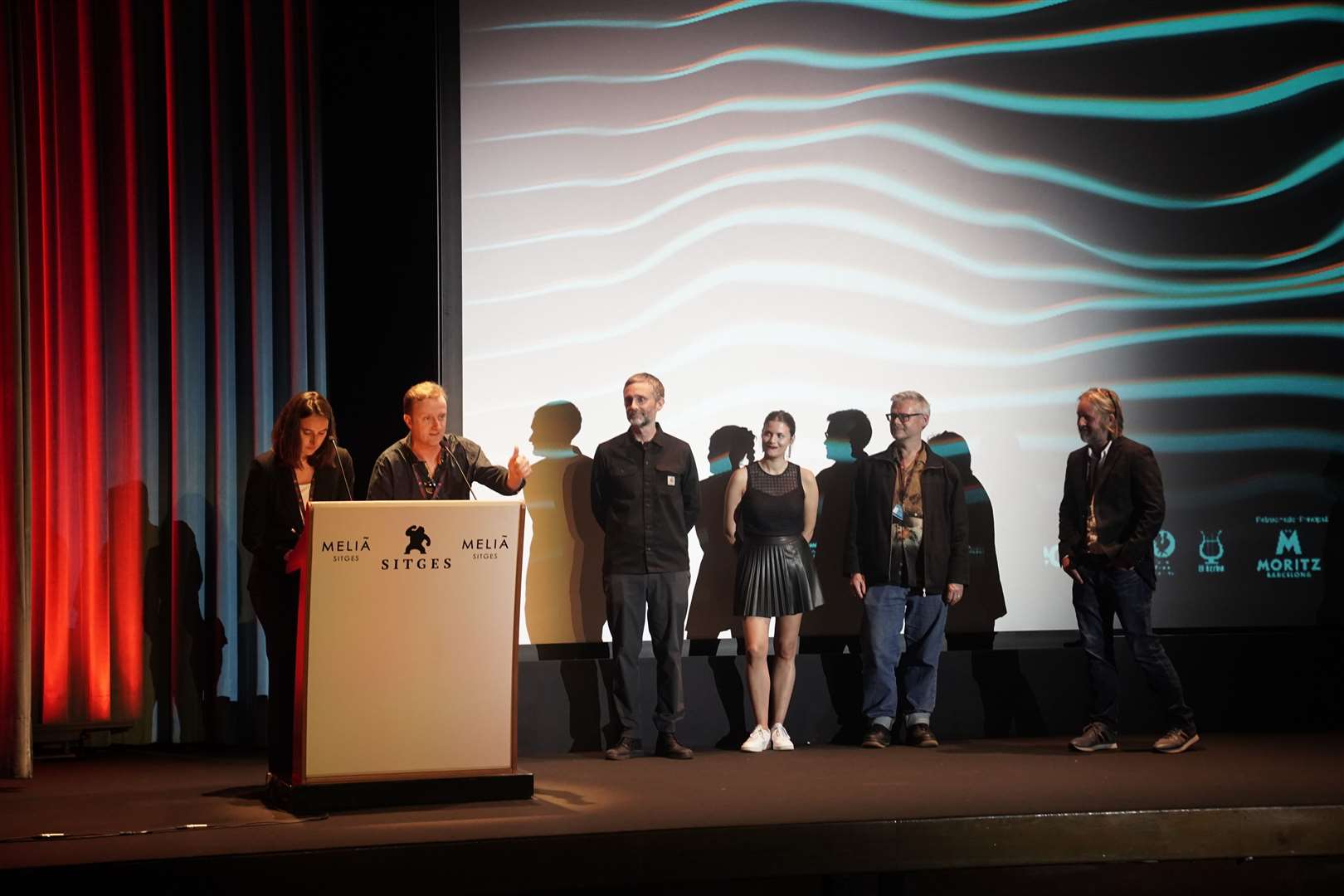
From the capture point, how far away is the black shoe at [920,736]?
555 cm

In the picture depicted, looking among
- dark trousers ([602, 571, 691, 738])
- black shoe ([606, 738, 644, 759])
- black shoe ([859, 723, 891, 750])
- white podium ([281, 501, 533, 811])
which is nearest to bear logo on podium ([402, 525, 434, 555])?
white podium ([281, 501, 533, 811])

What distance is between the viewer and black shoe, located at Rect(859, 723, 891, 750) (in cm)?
553

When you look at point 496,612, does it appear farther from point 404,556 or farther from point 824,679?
point 824,679

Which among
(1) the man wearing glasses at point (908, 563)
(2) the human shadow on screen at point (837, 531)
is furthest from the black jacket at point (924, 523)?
(2) the human shadow on screen at point (837, 531)

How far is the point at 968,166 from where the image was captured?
20.5 ft

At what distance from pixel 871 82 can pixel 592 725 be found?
10.3ft

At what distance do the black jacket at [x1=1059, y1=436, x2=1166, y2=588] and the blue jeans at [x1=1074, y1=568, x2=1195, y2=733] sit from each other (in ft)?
0.23

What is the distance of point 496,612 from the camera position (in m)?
4.07

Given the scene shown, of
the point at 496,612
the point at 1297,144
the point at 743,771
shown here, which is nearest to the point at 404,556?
the point at 496,612

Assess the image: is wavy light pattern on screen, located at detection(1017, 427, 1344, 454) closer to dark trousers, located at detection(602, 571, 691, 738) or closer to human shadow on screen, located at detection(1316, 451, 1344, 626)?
human shadow on screen, located at detection(1316, 451, 1344, 626)

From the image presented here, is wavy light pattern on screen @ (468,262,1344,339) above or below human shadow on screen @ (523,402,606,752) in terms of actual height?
above

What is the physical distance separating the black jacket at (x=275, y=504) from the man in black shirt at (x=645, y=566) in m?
1.14

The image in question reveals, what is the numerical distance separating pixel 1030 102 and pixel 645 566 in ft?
9.48

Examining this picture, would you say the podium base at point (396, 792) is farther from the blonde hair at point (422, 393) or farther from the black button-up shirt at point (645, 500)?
the black button-up shirt at point (645, 500)
